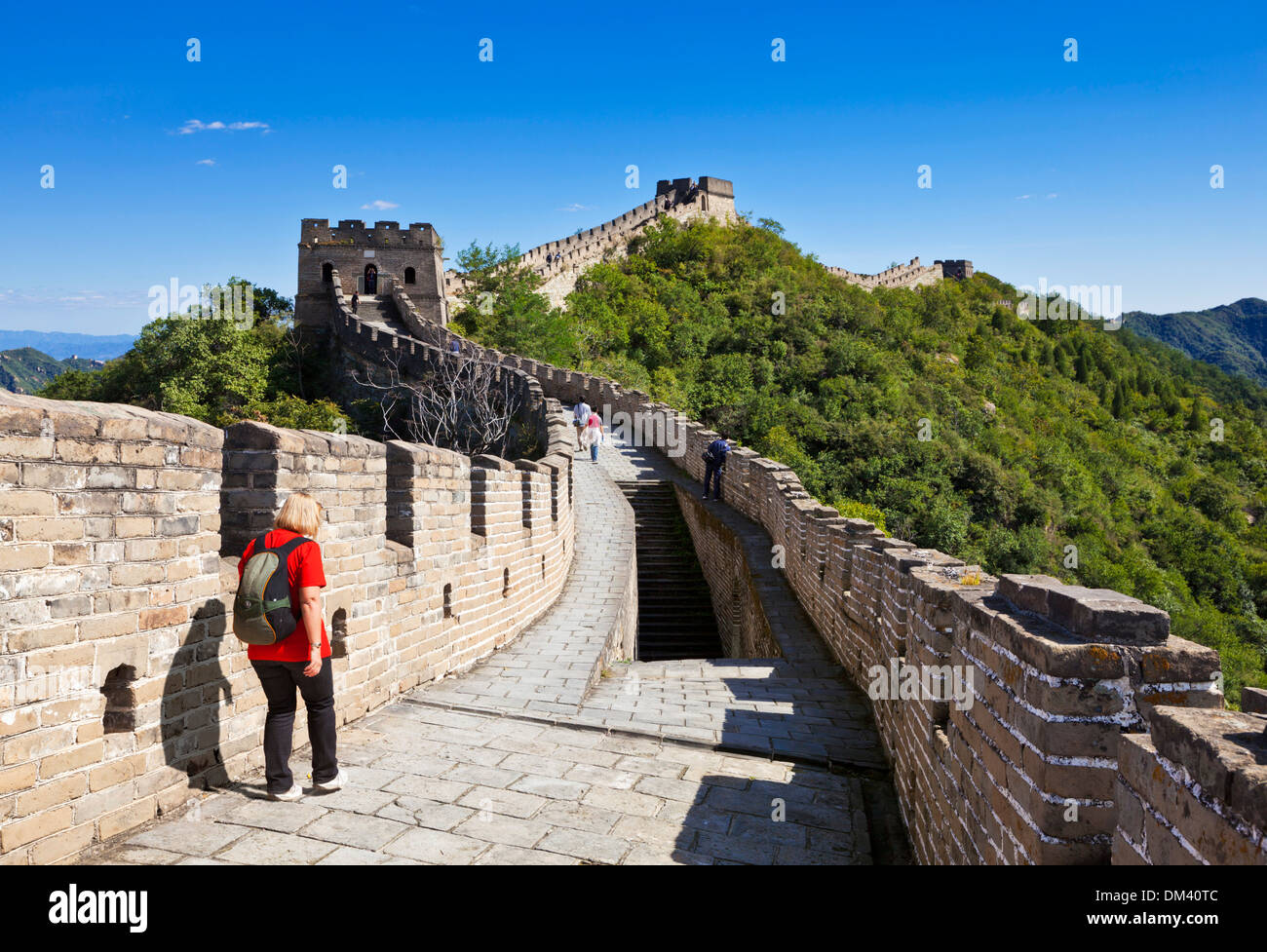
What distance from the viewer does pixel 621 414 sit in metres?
23.2

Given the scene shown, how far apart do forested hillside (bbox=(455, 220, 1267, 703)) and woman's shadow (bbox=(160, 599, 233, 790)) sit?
1614 cm

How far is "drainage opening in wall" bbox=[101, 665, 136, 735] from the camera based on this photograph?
127 inches

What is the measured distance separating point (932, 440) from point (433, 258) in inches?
926

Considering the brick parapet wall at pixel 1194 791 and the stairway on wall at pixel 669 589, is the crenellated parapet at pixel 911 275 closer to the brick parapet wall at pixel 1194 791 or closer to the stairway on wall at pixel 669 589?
the stairway on wall at pixel 669 589

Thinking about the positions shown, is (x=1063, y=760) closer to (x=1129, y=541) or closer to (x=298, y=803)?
(x=298, y=803)

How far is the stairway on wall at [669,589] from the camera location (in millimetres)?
13156

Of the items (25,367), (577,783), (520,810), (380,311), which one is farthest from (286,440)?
(25,367)

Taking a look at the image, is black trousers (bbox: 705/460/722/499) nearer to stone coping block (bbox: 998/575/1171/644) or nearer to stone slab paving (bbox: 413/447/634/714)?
stone slab paving (bbox: 413/447/634/714)

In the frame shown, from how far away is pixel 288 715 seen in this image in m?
3.67

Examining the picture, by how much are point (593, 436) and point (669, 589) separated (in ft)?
20.7

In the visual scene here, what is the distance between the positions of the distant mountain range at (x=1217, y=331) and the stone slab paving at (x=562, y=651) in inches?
6748

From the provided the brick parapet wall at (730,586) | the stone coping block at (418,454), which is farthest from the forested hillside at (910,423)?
the stone coping block at (418,454)

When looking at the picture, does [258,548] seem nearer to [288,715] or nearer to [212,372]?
[288,715]

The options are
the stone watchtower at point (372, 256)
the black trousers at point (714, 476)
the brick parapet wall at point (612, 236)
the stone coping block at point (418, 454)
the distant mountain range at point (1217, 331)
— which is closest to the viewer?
the stone coping block at point (418, 454)
